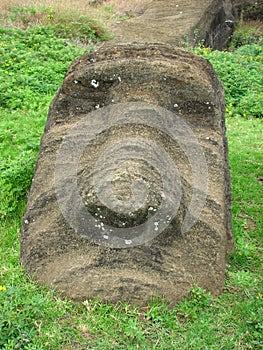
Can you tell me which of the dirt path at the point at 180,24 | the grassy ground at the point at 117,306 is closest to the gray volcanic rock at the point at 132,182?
the grassy ground at the point at 117,306

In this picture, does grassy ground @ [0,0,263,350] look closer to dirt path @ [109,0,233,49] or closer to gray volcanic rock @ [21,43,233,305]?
gray volcanic rock @ [21,43,233,305]

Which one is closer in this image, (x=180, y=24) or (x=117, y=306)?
(x=117, y=306)

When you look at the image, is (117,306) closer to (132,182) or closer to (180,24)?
(132,182)

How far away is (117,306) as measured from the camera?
3.16 m

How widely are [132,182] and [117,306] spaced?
30.2 inches

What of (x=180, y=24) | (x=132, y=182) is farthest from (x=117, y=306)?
(x=180, y=24)

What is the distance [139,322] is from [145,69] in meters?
1.78

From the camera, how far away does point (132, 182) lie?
10.3 feet

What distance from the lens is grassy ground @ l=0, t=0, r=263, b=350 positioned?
290 cm

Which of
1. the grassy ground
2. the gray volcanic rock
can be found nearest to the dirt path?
the grassy ground

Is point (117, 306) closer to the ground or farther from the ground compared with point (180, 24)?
closer to the ground

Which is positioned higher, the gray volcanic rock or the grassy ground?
the gray volcanic rock

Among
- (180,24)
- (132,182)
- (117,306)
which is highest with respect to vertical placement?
(132,182)

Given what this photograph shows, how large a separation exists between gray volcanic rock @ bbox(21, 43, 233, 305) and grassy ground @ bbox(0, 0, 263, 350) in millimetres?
113
